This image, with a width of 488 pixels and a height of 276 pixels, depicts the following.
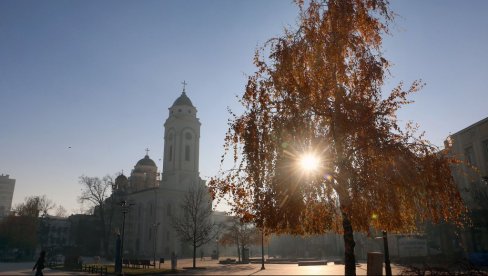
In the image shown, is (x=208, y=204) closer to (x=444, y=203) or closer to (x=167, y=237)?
(x=167, y=237)

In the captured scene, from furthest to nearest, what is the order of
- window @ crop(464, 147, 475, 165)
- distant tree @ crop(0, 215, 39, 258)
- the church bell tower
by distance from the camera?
the church bell tower
distant tree @ crop(0, 215, 39, 258)
window @ crop(464, 147, 475, 165)

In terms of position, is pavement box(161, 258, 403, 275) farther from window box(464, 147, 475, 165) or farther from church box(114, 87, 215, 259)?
church box(114, 87, 215, 259)

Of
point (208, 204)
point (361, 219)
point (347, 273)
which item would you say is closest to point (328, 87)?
point (361, 219)

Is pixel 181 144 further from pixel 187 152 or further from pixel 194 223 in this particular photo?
pixel 194 223

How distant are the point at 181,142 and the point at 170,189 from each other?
8.80 metres

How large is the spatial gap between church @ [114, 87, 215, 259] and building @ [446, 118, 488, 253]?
44.6 meters

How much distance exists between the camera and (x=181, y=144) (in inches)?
2761

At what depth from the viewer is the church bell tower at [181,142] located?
7006 cm

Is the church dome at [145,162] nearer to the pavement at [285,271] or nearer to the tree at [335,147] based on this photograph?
the pavement at [285,271]

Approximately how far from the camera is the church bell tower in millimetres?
70062

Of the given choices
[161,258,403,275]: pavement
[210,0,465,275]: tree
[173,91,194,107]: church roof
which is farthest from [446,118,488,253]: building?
[173,91,194,107]: church roof

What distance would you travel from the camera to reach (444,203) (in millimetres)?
10477

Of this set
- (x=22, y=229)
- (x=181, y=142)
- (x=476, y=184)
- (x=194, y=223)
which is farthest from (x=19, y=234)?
(x=476, y=184)

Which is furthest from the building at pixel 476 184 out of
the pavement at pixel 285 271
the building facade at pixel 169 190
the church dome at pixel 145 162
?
the church dome at pixel 145 162
